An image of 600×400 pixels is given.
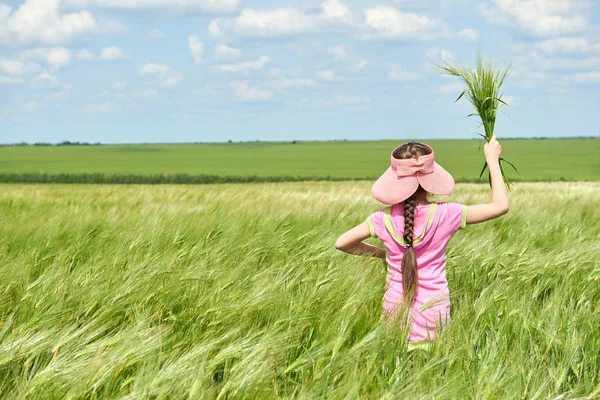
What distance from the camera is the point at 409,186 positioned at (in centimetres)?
257

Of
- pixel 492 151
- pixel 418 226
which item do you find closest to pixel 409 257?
pixel 418 226

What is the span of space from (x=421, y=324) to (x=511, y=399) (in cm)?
79

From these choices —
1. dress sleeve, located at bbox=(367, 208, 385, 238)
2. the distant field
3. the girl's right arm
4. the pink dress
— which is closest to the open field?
the pink dress

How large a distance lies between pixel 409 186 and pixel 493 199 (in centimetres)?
39

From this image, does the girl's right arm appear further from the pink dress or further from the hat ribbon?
the hat ribbon

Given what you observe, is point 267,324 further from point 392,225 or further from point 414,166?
point 414,166

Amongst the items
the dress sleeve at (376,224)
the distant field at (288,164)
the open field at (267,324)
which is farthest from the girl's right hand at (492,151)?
the distant field at (288,164)

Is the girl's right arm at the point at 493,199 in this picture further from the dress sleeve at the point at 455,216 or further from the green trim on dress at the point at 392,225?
the green trim on dress at the point at 392,225

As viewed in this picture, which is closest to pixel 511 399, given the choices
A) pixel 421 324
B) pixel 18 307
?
pixel 421 324

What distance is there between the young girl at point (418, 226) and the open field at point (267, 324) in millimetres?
133

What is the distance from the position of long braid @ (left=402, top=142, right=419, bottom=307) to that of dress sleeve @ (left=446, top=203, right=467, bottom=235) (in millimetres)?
159

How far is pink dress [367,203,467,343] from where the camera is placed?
263 centimetres

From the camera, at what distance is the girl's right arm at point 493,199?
104 inches

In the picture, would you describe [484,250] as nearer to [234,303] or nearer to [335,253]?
[335,253]
